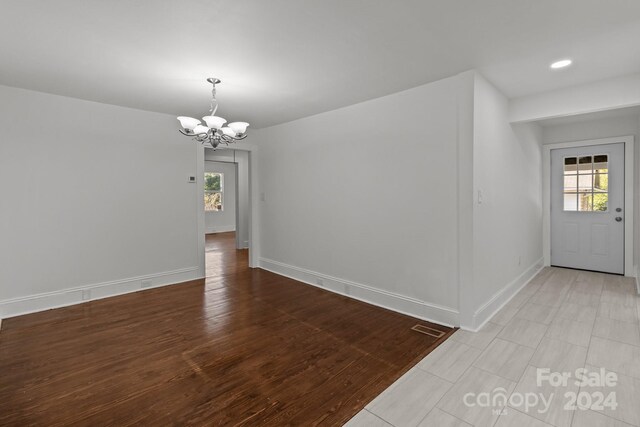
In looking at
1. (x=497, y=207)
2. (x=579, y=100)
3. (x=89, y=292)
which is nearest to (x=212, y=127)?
(x=89, y=292)

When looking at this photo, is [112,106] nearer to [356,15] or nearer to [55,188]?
[55,188]

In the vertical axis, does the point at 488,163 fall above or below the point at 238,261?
above

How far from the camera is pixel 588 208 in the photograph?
4.88m

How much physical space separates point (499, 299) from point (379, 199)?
1.79m

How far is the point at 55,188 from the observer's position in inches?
144

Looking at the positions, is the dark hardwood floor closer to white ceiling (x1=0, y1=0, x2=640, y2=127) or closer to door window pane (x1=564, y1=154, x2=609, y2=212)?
white ceiling (x1=0, y1=0, x2=640, y2=127)

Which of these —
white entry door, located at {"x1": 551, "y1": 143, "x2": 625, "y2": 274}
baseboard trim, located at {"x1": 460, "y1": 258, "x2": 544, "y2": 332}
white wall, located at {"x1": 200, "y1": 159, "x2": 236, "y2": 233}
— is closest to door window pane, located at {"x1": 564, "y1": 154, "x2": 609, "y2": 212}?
white entry door, located at {"x1": 551, "y1": 143, "x2": 625, "y2": 274}

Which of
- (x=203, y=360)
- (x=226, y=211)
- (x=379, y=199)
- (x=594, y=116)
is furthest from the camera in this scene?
(x=226, y=211)

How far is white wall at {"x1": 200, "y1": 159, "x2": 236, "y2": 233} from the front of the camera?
10602 mm

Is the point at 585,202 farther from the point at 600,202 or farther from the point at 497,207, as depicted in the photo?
the point at 497,207

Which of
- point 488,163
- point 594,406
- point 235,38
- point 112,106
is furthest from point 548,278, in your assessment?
point 112,106

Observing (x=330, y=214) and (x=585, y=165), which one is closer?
(x=330, y=214)

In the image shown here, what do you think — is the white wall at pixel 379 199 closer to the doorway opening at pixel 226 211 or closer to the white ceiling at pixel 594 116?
the doorway opening at pixel 226 211

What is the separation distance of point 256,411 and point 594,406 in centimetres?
214
